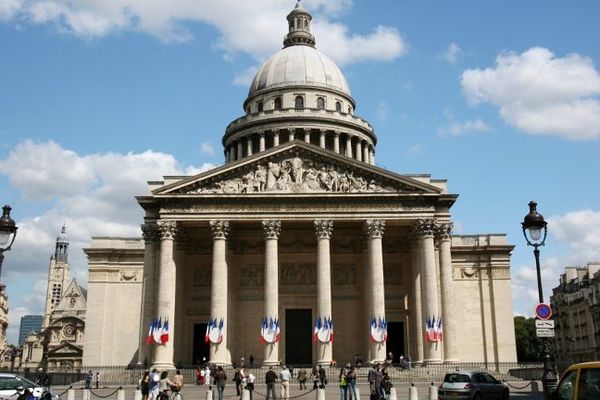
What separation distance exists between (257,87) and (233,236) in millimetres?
31503

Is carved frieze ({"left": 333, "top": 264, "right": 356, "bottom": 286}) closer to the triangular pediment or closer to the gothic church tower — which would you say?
the triangular pediment

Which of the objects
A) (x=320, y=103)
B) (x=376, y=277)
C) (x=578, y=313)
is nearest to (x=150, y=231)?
(x=376, y=277)

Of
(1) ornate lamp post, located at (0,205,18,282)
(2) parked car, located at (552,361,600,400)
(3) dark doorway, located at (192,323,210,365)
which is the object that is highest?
(1) ornate lamp post, located at (0,205,18,282)

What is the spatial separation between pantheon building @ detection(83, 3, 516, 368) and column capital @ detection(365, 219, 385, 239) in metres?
0.08

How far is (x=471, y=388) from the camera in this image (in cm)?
2473

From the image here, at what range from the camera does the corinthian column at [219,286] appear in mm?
43125

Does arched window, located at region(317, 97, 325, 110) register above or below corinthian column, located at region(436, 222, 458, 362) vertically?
above

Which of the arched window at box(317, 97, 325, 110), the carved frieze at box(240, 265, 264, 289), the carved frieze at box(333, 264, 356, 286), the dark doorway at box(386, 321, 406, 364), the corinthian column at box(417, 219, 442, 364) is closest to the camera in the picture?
the corinthian column at box(417, 219, 442, 364)

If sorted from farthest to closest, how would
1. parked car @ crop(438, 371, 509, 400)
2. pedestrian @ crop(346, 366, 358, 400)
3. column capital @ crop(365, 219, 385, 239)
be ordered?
column capital @ crop(365, 219, 385, 239) < pedestrian @ crop(346, 366, 358, 400) < parked car @ crop(438, 371, 509, 400)

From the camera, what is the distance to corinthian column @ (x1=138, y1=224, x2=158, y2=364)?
1784 inches

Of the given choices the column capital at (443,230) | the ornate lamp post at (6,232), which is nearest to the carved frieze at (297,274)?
the column capital at (443,230)

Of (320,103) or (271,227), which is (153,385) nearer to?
(271,227)

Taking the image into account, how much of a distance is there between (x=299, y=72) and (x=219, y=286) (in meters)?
36.7

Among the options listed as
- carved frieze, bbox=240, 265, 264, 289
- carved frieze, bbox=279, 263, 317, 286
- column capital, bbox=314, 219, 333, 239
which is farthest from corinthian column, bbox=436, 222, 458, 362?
carved frieze, bbox=240, 265, 264, 289
